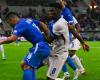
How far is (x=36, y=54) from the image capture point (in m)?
9.32

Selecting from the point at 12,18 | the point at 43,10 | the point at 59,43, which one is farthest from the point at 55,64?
the point at 43,10

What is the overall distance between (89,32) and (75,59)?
29679 mm

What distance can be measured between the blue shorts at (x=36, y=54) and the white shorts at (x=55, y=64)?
91cm

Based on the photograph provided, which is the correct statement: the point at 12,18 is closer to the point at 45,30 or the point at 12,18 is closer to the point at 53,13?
the point at 45,30

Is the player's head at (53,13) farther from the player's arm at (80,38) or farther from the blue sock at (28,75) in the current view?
the blue sock at (28,75)

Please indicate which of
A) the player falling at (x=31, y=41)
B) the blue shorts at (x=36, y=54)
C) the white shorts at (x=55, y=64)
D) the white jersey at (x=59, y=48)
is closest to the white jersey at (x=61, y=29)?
the white jersey at (x=59, y=48)

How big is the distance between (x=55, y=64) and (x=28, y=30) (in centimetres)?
152

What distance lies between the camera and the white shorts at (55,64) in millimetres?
10268

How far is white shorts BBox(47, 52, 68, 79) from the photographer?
10.3m

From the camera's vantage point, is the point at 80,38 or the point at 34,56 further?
the point at 80,38

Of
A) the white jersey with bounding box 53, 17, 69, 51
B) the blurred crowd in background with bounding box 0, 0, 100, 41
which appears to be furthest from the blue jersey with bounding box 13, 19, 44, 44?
the blurred crowd in background with bounding box 0, 0, 100, 41

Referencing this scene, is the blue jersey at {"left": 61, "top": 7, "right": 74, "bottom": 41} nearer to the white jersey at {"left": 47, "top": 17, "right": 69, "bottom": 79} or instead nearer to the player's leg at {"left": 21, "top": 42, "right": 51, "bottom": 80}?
the white jersey at {"left": 47, "top": 17, "right": 69, "bottom": 79}

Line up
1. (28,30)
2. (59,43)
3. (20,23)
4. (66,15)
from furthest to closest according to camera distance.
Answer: (66,15)
(59,43)
(28,30)
(20,23)

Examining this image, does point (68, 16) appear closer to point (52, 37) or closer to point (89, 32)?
point (52, 37)
